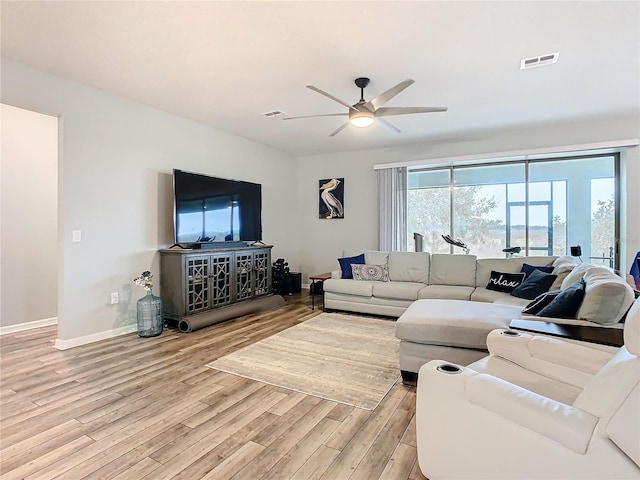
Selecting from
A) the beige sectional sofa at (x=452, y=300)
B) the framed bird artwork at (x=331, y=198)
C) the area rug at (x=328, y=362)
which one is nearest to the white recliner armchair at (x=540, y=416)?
the beige sectional sofa at (x=452, y=300)

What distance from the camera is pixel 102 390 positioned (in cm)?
254

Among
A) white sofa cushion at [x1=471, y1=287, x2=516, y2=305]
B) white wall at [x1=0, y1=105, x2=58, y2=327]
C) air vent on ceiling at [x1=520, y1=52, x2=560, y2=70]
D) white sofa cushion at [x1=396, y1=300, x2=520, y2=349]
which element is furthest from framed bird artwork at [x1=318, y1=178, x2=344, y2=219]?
white wall at [x1=0, y1=105, x2=58, y2=327]

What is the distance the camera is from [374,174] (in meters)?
6.36

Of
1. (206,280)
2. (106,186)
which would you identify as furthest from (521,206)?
(106,186)

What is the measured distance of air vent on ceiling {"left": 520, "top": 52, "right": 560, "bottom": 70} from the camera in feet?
9.67

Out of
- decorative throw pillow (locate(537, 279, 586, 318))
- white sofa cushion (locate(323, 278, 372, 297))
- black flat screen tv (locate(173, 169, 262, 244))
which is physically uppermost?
black flat screen tv (locate(173, 169, 262, 244))

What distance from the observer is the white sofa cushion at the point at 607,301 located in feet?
6.82

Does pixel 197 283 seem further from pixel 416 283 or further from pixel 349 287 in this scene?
pixel 416 283

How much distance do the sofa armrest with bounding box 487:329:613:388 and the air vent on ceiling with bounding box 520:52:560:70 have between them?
94.1 inches

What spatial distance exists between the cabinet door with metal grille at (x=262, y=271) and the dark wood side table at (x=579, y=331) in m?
3.71

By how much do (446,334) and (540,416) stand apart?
1372 mm

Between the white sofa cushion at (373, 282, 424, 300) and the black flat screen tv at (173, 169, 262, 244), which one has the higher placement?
the black flat screen tv at (173, 169, 262, 244)

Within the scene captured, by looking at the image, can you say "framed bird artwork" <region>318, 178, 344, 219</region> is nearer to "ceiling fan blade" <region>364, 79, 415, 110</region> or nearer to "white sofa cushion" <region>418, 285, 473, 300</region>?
"white sofa cushion" <region>418, 285, 473, 300</region>

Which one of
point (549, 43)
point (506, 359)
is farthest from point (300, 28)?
point (506, 359)
